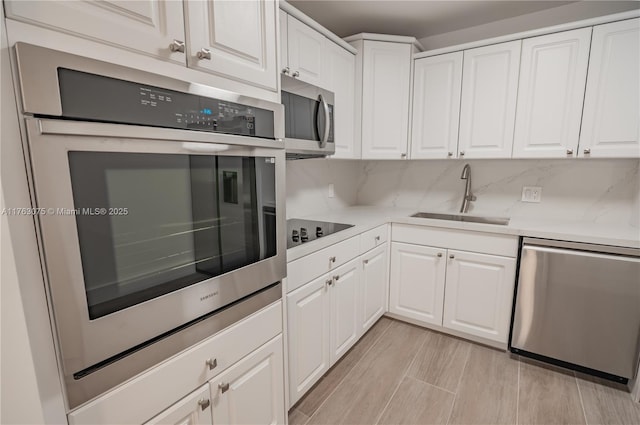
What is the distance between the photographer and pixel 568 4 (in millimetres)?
2178

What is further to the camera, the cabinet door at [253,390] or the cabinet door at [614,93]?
the cabinet door at [614,93]

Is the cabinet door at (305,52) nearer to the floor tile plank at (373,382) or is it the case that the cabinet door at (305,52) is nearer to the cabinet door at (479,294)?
the cabinet door at (479,294)

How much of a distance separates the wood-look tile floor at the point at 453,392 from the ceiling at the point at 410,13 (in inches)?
95.5

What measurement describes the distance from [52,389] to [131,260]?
299 millimetres

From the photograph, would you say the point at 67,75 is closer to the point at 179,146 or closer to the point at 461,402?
the point at 179,146

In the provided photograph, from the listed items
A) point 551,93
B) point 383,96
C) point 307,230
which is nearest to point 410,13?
point 383,96

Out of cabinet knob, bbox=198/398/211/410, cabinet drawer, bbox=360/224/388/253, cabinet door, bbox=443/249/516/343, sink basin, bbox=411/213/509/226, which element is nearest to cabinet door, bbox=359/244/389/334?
cabinet drawer, bbox=360/224/388/253

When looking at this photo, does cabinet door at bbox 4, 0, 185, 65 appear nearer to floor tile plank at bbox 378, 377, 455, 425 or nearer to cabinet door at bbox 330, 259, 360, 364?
cabinet door at bbox 330, 259, 360, 364

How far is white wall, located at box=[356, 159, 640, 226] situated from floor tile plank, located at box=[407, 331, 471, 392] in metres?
1.09

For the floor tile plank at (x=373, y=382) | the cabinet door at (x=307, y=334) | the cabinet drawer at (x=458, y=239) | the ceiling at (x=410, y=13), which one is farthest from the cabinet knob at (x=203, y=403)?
the ceiling at (x=410, y=13)

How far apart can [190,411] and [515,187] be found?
260 centimetres

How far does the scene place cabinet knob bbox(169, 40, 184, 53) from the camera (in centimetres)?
81

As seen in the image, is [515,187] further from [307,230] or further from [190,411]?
[190,411]

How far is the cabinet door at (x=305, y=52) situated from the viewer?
5.66 ft
